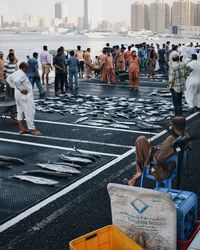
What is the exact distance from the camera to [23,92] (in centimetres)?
1059

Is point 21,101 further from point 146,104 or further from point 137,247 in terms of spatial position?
point 137,247

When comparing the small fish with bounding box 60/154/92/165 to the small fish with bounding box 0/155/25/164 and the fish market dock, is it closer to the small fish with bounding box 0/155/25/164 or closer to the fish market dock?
the fish market dock

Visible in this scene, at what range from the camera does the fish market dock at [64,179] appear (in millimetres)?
5848

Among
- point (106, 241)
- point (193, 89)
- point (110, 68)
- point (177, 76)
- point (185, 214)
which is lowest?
point (106, 241)

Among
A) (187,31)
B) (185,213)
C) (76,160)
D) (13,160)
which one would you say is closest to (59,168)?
(76,160)

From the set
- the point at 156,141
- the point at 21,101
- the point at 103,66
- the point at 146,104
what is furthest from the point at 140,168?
the point at 103,66

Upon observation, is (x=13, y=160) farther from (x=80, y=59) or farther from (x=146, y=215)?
(x=80, y=59)

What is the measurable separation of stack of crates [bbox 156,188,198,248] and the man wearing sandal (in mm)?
6248

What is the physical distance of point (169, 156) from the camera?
20.4 ft

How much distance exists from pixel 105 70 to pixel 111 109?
7.42 meters

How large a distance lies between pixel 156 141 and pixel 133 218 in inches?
234

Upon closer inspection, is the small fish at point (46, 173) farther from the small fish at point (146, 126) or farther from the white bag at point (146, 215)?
the small fish at point (146, 126)

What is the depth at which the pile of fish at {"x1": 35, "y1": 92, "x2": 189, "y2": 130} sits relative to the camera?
41.4 feet

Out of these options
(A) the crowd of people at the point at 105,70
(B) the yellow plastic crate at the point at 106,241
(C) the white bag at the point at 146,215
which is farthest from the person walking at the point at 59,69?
(B) the yellow plastic crate at the point at 106,241
